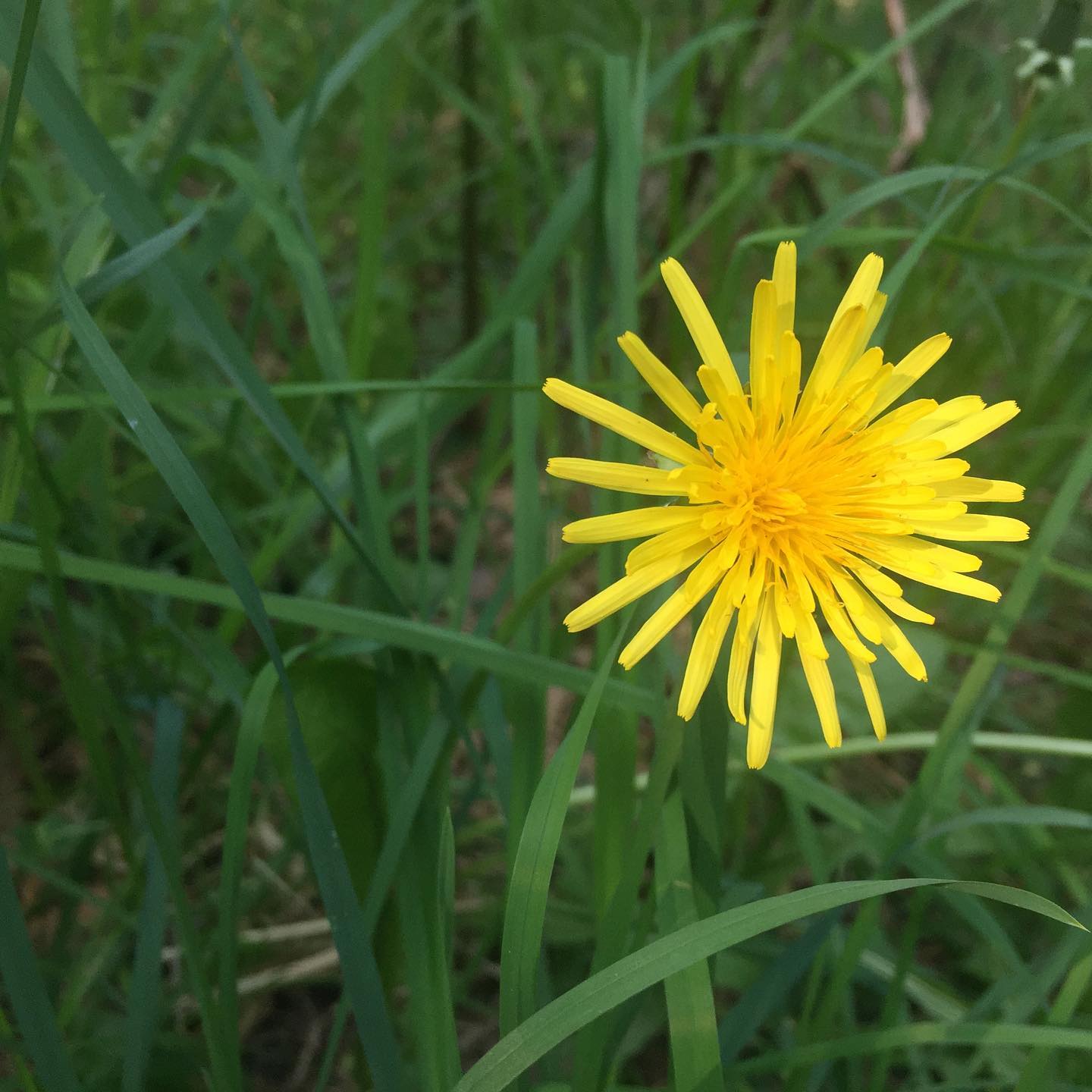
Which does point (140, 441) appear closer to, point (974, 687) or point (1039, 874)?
point (974, 687)

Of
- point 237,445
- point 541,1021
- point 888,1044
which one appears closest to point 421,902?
point 541,1021

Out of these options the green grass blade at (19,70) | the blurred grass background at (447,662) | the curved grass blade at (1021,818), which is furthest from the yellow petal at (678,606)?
the green grass blade at (19,70)

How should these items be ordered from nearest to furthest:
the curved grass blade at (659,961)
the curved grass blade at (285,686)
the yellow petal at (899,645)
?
the curved grass blade at (659,961) < the curved grass blade at (285,686) < the yellow petal at (899,645)

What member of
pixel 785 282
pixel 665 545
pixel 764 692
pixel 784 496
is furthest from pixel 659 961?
pixel 785 282

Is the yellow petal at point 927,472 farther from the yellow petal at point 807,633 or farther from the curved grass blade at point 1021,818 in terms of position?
the curved grass blade at point 1021,818

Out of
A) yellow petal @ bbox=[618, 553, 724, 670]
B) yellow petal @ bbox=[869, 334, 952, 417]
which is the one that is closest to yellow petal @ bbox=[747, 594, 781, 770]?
yellow petal @ bbox=[618, 553, 724, 670]

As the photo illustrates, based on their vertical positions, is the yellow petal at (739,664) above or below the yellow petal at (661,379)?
below

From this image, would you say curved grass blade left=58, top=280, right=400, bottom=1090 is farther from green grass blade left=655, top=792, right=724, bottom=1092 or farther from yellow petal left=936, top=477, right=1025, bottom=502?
yellow petal left=936, top=477, right=1025, bottom=502
